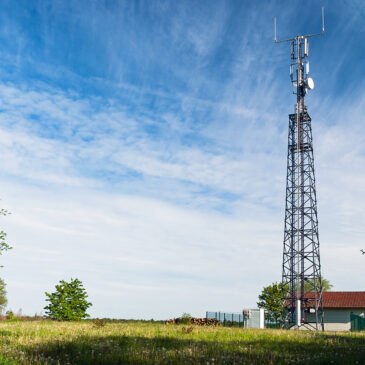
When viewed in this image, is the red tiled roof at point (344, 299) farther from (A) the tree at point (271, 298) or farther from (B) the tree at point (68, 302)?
(B) the tree at point (68, 302)

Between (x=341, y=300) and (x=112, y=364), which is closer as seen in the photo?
(x=112, y=364)

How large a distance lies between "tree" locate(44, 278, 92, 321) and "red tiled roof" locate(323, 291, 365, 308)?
3234 centimetres

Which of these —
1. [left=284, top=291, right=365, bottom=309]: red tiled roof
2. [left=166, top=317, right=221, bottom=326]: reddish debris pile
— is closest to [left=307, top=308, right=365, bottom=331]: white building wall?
[left=284, top=291, right=365, bottom=309]: red tiled roof

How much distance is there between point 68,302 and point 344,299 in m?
37.8

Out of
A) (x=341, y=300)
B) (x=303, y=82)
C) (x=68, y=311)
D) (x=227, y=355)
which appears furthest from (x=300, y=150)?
(x=227, y=355)

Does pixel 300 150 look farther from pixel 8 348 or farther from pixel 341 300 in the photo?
pixel 8 348

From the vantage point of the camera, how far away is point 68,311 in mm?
41156

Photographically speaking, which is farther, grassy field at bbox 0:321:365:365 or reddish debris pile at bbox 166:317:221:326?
reddish debris pile at bbox 166:317:221:326

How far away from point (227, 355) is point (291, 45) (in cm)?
4862

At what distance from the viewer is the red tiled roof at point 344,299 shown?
5628 cm

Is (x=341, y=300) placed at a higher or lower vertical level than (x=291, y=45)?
lower

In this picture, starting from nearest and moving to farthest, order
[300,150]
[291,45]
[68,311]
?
1. [68,311]
2. [300,150]
3. [291,45]

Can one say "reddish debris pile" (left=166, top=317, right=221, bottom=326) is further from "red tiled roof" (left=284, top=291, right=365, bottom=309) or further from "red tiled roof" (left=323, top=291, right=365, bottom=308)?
"red tiled roof" (left=323, top=291, right=365, bottom=308)

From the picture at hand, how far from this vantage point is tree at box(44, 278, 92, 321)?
41156 mm
